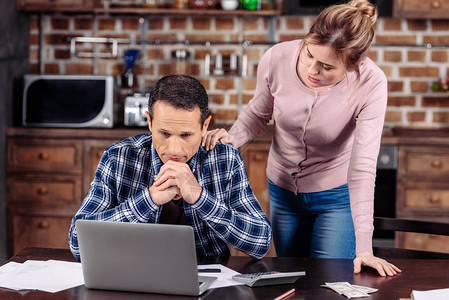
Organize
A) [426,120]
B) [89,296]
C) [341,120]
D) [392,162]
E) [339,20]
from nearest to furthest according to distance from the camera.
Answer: [89,296] < [339,20] < [341,120] < [392,162] < [426,120]

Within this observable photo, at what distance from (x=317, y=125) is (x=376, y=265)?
0.63m

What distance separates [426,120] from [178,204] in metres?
2.57

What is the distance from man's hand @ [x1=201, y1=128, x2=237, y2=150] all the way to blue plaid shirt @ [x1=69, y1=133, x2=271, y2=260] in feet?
0.07

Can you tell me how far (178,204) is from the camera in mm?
1819

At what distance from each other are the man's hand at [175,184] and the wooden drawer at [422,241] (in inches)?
86.1

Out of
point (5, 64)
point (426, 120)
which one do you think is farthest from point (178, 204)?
point (426, 120)

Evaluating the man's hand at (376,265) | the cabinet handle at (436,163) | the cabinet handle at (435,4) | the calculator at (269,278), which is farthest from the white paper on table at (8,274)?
the cabinet handle at (435,4)

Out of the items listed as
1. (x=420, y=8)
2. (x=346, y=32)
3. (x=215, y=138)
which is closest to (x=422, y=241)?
(x=420, y=8)

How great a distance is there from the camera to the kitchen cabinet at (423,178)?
342 cm

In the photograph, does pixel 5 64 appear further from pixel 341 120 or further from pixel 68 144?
pixel 341 120

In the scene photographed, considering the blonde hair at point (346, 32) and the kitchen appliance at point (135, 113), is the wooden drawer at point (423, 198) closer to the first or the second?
the kitchen appliance at point (135, 113)

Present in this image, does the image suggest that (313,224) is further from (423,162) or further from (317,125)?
(423,162)

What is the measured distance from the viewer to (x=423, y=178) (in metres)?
3.43

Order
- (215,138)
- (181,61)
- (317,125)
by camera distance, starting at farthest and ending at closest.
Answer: (181,61) < (317,125) < (215,138)
